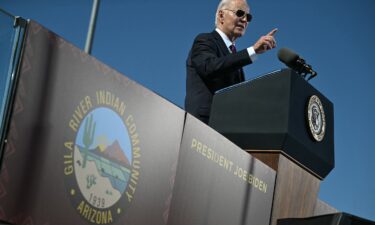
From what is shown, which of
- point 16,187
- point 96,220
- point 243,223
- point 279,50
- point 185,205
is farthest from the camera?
point 279,50

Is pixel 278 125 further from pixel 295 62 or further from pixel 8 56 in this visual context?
pixel 8 56

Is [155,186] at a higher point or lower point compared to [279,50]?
lower

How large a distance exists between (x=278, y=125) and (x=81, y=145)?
1380 mm

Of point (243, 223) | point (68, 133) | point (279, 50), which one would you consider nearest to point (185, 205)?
point (243, 223)

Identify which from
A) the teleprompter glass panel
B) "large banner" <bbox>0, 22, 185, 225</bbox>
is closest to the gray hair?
"large banner" <bbox>0, 22, 185, 225</bbox>

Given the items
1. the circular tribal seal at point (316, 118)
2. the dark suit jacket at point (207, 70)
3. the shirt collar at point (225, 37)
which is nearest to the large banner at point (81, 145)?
the dark suit jacket at point (207, 70)

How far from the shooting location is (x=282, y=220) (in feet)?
10.9

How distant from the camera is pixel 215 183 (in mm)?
2877

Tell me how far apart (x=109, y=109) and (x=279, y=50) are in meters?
1.60

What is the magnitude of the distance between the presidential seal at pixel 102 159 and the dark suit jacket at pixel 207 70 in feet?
3.41

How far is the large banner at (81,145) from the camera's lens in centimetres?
200

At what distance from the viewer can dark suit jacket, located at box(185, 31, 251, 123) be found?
339 cm

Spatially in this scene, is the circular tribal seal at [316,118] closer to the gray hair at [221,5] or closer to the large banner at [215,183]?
the large banner at [215,183]

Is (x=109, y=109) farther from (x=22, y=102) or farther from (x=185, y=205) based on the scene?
(x=185, y=205)
